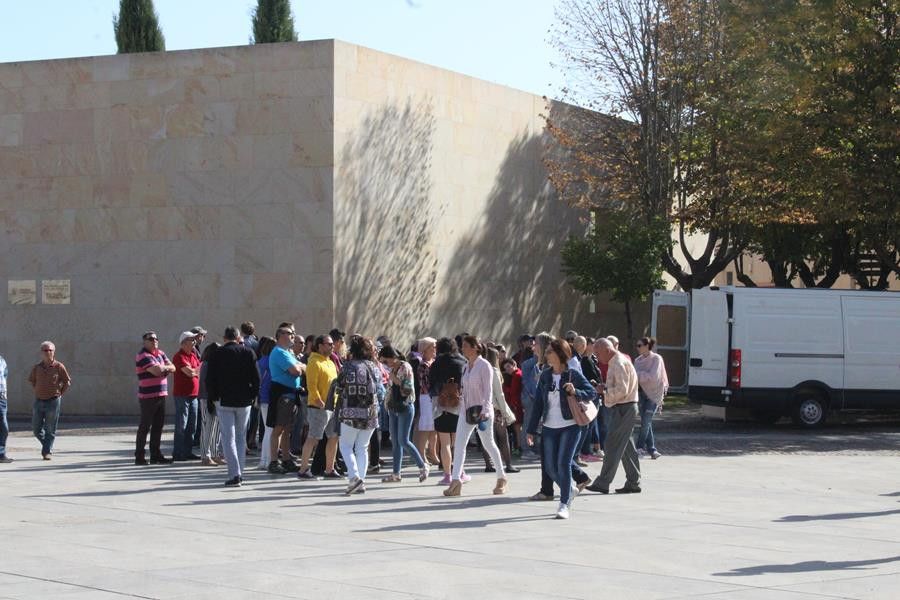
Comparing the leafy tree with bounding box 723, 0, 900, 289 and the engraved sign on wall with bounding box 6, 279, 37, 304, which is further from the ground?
the leafy tree with bounding box 723, 0, 900, 289

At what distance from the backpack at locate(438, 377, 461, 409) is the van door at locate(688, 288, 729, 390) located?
9815mm

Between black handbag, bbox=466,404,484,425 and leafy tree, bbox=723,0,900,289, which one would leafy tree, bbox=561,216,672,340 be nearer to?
leafy tree, bbox=723,0,900,289

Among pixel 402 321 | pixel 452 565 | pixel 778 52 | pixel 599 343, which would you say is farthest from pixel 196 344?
pixel 778 52

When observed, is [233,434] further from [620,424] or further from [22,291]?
[22,291]

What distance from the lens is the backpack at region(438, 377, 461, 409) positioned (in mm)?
15195

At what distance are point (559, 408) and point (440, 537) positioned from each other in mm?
2414

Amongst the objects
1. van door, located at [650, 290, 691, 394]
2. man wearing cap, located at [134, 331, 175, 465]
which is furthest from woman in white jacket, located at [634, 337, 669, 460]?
van door, located at [650, 290, 691, 394]

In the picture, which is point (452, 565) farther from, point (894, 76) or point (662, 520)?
point (894, 76)

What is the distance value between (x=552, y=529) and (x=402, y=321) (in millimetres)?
16380

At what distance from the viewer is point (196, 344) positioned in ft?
57.8

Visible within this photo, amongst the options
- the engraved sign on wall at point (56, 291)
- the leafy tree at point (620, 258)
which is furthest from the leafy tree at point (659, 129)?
the engraved sign on wall at point (56, 291)

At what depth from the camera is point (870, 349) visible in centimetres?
2434

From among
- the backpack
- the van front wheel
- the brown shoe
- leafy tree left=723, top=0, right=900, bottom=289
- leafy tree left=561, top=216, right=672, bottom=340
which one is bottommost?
the brown shoe

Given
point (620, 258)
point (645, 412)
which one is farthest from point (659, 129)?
point (645, 412)
